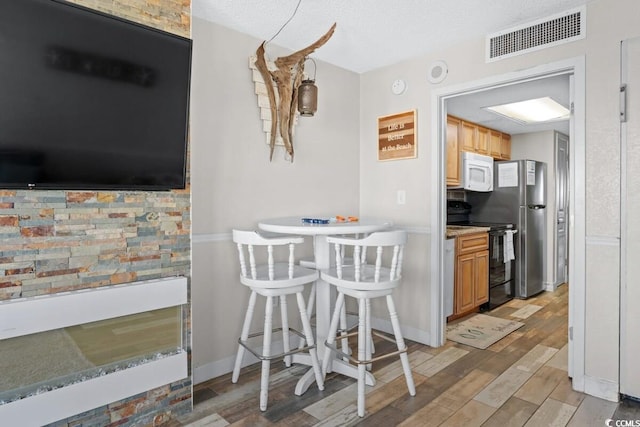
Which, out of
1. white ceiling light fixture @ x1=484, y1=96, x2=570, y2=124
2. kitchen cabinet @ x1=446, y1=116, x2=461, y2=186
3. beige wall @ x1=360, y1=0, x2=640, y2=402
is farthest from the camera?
kitchen cabinet @ x1=446, y1=116, x2=461, y2=186

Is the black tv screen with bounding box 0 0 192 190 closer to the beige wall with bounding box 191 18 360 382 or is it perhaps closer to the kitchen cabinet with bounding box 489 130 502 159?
the beige wall with bounding box 191 18 360 382

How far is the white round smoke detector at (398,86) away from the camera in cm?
326

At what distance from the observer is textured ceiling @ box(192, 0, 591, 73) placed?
2328mm

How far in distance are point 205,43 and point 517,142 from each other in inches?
178

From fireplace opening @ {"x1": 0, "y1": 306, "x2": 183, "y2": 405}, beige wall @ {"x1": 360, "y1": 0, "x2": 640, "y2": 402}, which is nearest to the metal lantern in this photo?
beige wall @ {"x1": 360, "y1": 0, "x2": 640, "y2": 402}

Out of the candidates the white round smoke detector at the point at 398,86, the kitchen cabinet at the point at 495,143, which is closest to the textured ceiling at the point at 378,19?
the white round smoke detector at the point at 398,86

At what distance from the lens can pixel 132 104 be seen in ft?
6.24

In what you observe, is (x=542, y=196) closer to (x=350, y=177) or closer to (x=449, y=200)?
(x=449, y=200)

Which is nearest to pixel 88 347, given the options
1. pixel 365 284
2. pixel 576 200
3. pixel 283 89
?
pixel 365 284

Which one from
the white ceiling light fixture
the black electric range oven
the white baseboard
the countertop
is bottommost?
the white baseboard

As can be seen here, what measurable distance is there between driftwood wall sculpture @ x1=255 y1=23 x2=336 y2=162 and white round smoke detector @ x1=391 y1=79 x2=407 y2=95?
33.9 inches

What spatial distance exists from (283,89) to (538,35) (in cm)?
172

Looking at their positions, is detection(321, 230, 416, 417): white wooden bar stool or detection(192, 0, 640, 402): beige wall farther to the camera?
detection(192, 0, 640, 402): beige wall

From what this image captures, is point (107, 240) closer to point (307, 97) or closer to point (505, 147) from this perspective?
point (307, 97)
